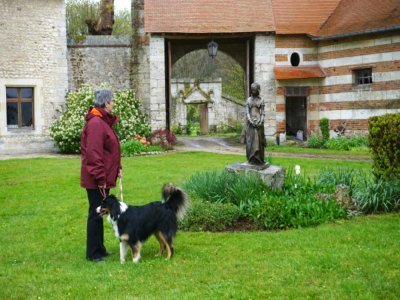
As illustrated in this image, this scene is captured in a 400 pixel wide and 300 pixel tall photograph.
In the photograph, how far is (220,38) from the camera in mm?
21828

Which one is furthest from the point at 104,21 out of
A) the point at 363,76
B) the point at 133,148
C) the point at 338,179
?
the point at 338,179

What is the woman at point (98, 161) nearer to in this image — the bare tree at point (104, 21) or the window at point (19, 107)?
the window at point (19, 107)

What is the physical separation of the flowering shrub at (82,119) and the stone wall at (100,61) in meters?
0.59

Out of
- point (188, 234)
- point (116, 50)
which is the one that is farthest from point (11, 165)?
point (188, 234)

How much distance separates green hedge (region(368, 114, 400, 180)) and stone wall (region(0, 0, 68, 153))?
45.2 feet

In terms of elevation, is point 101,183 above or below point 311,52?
below

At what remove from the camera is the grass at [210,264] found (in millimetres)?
5062

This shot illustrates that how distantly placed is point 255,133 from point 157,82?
38.5 feet

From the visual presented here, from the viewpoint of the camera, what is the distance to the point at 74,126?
1888 centimetres

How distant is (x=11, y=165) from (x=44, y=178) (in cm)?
306

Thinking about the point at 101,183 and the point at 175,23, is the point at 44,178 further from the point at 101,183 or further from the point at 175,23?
the point at 175,23

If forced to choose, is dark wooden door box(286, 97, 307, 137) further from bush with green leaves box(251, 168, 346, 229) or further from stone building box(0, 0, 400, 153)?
bush with green leaves box(251, 168, 346, 229)

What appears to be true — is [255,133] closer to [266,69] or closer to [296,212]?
[296,212]

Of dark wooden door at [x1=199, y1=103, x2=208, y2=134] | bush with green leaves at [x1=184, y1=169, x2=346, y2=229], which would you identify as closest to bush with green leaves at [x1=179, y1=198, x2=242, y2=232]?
bush with green leaves at [x1=184, y1=169, x2=346, y2=229]
